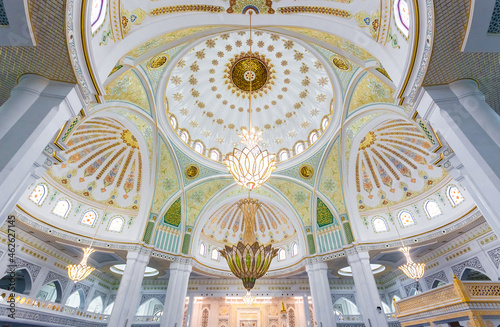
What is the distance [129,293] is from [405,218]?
1382cm

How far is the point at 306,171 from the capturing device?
13.7 metres

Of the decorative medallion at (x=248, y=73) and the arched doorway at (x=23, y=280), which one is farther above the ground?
the decorative medallion at (x=248, y=73)

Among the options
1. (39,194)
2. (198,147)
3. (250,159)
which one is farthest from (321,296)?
(39,194)

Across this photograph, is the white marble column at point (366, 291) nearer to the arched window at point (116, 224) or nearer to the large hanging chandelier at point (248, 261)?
the large hanging chandelier at point (248, 261)

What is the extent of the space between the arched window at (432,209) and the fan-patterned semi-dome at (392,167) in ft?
2.45

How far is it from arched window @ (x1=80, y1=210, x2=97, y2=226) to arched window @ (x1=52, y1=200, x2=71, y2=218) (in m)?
0.76

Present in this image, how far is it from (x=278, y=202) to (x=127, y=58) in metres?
11.1

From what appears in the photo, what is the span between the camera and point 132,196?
13.2m

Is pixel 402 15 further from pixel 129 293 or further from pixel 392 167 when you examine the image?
pixel 129 293

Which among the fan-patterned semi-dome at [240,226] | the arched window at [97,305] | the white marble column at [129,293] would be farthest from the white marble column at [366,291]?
the arched window at [97,305]

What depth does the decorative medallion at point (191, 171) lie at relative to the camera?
44.3ft

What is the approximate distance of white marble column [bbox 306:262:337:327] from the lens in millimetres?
11203

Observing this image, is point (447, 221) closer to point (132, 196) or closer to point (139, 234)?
point (139, 234)

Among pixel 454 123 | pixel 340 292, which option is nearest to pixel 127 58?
pixel 454 123
